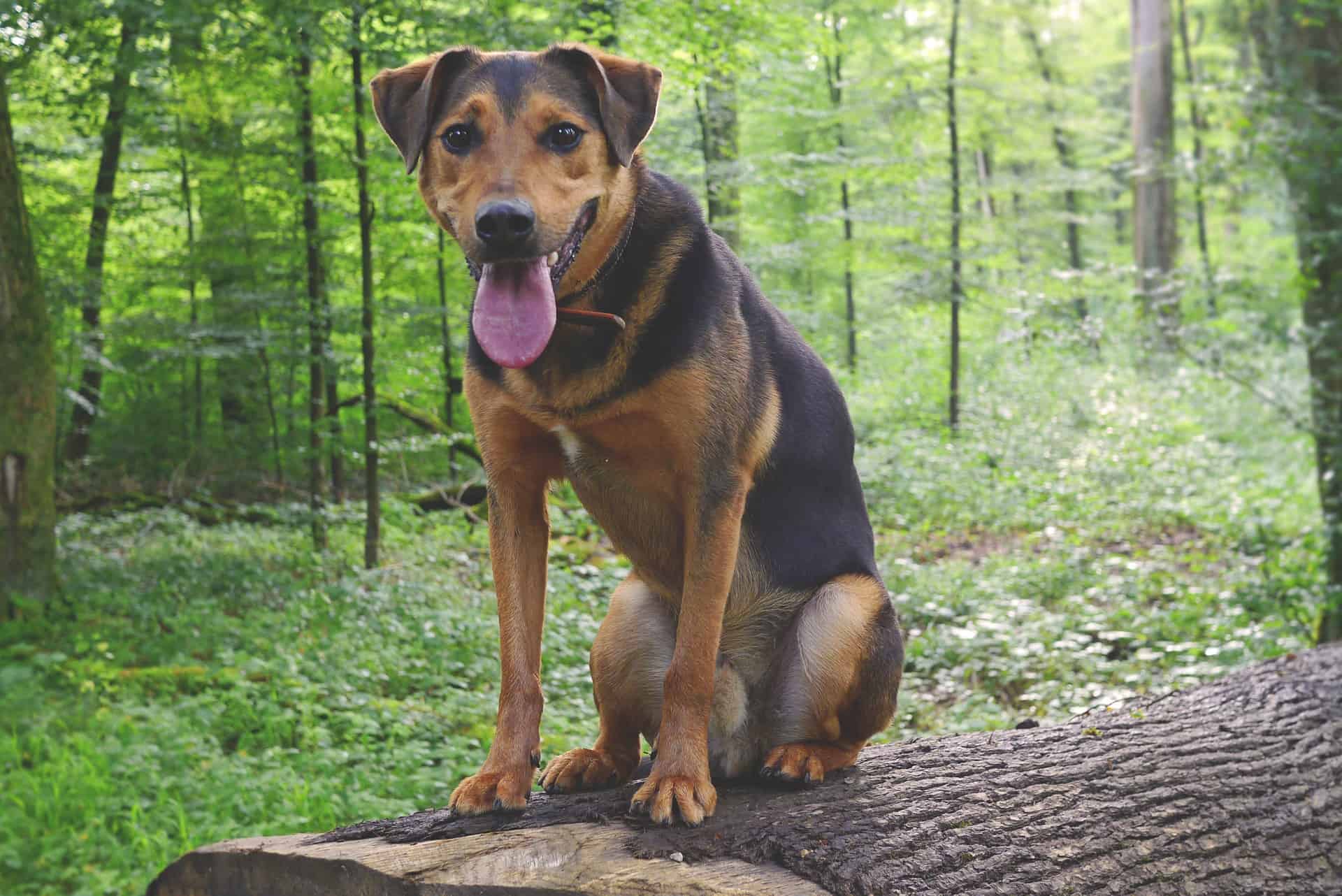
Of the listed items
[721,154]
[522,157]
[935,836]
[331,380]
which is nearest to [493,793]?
[935,836]

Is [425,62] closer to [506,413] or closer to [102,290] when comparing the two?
[506,413]

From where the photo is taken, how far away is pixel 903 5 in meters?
Result: 19.9

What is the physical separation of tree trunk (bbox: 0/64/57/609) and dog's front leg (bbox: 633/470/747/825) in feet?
20.4

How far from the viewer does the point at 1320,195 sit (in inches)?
279

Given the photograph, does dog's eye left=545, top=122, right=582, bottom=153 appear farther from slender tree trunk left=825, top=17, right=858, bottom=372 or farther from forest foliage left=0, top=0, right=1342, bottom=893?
slender tree trunk left=825, top=17, right=858, bottom=372

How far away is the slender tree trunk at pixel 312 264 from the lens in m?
8.24

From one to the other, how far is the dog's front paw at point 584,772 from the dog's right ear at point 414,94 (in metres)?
1.79

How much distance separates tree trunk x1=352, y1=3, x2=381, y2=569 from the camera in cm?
789

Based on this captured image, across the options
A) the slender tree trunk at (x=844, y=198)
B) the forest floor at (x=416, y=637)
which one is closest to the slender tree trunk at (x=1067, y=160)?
the slender tree trunk at (x=844, y=198)

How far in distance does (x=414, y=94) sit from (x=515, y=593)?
1.41 m

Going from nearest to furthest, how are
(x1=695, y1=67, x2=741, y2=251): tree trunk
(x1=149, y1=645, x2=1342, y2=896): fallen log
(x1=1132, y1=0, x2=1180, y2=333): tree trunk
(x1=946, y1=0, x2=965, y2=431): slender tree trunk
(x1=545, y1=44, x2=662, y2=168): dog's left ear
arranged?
(x1=149, y1=645, x2=1342, y2=896): fallen log
(x1=545, y1=44, x2=662, y2=168): dog's left ear
(x1=695, y1=67, x2=741, y2=251): tree trunk
(x1=946, y1=0, x2=965, y2=431): slender tree trunk
(x1=1132, y1=0, x2=1180, y2=333): tree trunk

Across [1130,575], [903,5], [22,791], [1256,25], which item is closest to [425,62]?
[22,791]

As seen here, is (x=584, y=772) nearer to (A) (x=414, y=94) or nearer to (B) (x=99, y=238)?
(A) (x=414, y=94)

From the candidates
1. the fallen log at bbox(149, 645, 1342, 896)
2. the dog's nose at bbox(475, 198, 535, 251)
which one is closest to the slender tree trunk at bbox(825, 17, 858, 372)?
the fallen log at bbox(149, 645, 1342, 896)
